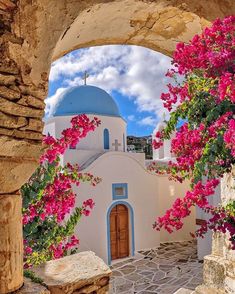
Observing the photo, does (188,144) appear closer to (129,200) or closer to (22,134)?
(22,134)

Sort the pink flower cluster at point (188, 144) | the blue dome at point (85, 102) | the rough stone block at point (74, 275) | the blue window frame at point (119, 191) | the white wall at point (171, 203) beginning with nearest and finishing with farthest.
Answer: the rough stone block at point (74, 275) < the pink flower cluster at point (188, 144) < the blue window frame at point (119, 191) < the blue dome at point (85, 102) < the white wall at point (171, 203)

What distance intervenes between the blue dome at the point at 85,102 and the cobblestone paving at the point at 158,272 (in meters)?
5.64

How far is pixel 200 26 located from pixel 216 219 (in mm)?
1390

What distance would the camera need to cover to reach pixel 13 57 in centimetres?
139

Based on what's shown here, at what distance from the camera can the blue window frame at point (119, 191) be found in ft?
33.1

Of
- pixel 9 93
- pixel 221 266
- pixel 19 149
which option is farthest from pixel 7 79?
pixel 221 266

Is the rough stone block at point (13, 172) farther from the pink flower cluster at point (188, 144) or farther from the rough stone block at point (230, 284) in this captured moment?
the rough stone block at point (230, 284)

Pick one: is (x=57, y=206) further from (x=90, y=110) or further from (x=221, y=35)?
(x=90, y=110)

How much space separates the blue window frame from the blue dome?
123 inches

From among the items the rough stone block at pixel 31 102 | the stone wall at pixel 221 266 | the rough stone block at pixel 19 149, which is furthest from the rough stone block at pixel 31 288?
the stone wall at pixel 221 266

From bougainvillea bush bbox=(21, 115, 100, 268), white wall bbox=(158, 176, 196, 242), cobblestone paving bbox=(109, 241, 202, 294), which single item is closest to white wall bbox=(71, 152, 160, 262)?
cobblestone paving bbox=(109, 241, 202, 294)

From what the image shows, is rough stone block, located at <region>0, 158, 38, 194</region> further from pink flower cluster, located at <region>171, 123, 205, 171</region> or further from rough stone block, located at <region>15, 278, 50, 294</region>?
pink flower cluster, located at <region>171, 123, 205, 171</region>

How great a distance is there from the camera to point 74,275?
1999 millimetres

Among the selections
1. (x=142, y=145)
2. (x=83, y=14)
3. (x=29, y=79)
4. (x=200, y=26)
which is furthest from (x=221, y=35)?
(x=142, y=145)
